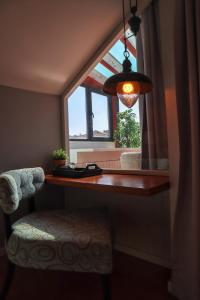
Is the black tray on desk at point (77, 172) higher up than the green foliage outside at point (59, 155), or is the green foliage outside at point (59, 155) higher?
the green foliage outside at point (59, 155)

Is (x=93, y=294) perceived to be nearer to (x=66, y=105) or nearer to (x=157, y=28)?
(x=66, y=105)

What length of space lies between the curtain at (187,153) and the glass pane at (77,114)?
1.22m

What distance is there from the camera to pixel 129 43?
6.36 feet

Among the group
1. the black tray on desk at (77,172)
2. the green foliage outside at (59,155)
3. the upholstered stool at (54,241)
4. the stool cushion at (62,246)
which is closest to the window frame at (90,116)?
the green foliage outside at (59,155)

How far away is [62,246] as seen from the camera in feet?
3.92

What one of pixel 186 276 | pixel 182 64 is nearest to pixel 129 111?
pixel 182 64

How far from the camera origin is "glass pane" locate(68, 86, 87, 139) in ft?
7.59

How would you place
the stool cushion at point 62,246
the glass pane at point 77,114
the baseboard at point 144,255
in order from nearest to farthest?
the stool cushion at point 62,246, the baseboard at point 144,255, the glass pane at point 77,114

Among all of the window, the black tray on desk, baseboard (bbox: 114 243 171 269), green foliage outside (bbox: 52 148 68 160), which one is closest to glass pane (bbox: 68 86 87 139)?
the window

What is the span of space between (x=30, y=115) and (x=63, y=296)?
138 cm

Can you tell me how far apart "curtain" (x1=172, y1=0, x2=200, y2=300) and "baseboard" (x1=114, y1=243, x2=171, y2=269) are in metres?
0.31

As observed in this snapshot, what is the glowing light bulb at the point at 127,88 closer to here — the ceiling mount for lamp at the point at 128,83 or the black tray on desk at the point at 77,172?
the ceiling mount for lamp at the point at 128,83

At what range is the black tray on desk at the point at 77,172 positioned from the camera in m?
1.77

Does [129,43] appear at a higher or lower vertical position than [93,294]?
higher
